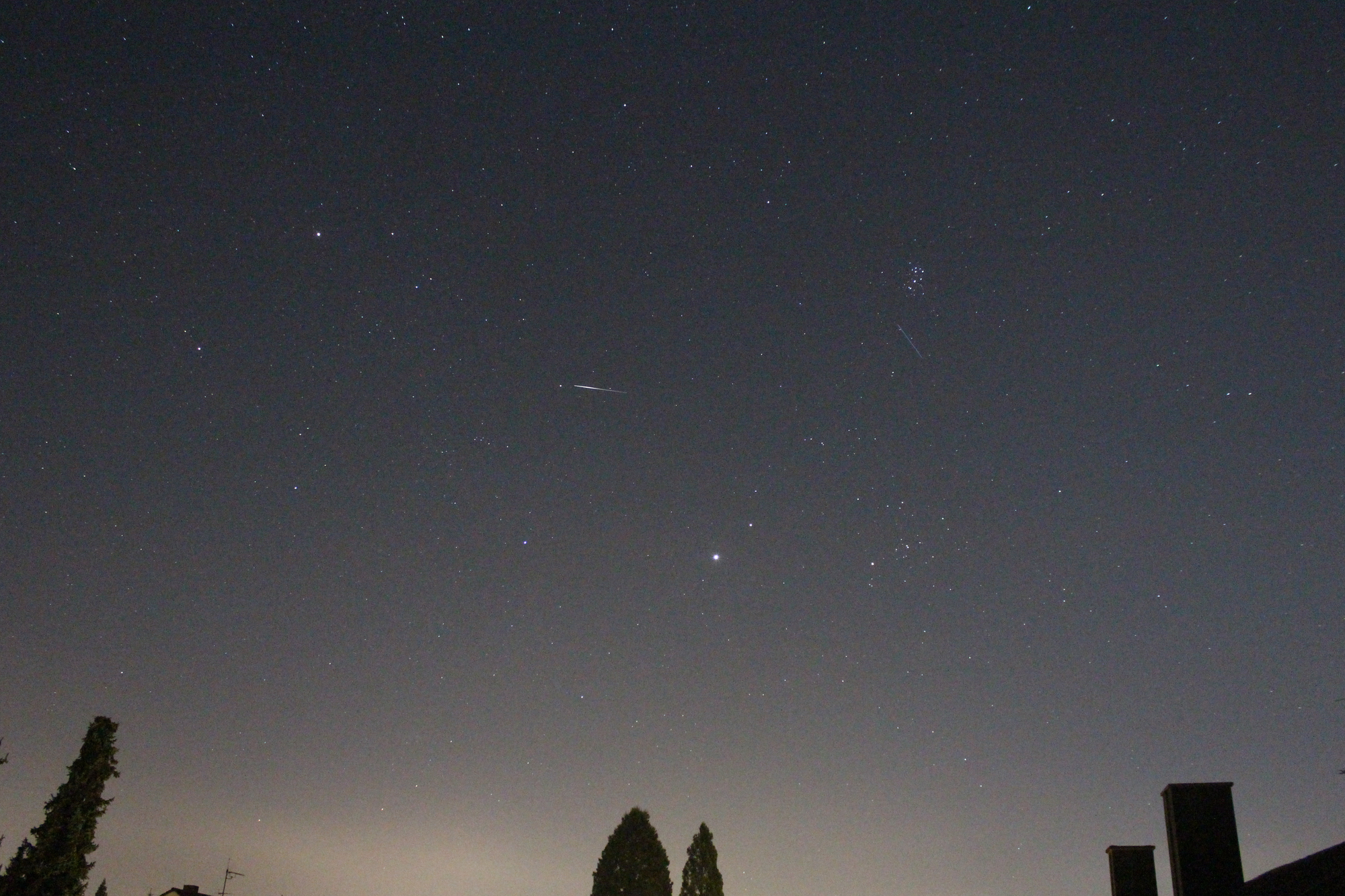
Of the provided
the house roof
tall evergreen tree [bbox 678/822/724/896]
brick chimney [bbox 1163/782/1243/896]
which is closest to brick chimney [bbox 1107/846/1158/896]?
the house roof

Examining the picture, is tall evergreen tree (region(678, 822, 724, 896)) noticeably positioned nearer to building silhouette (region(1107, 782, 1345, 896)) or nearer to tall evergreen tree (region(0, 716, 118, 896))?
tall evergreen tree (region(0, 716, 118, 896))

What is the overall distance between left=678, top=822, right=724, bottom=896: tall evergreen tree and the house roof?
24.8 m

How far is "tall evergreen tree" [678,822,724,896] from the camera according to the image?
1364 inches

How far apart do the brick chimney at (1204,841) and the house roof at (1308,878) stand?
0.38 meters

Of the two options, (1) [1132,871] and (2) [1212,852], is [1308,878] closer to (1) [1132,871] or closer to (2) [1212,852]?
(2) [1212,852]

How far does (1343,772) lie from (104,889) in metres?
30.6

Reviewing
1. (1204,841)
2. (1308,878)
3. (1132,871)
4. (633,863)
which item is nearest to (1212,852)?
(1204,841)

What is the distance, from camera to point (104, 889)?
1150 inches

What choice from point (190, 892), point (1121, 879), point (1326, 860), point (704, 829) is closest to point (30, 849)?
point (190, 892)

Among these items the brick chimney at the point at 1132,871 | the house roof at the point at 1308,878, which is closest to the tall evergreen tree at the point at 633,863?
the brick chimney at the point at 1132,871

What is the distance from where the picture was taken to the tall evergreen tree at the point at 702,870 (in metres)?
34.7

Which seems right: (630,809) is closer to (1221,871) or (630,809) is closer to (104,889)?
(104,889)

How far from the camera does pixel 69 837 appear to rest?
2697 cm

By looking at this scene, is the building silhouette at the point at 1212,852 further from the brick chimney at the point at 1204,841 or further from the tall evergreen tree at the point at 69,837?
the tall evergreen tree at the point at 69,837
